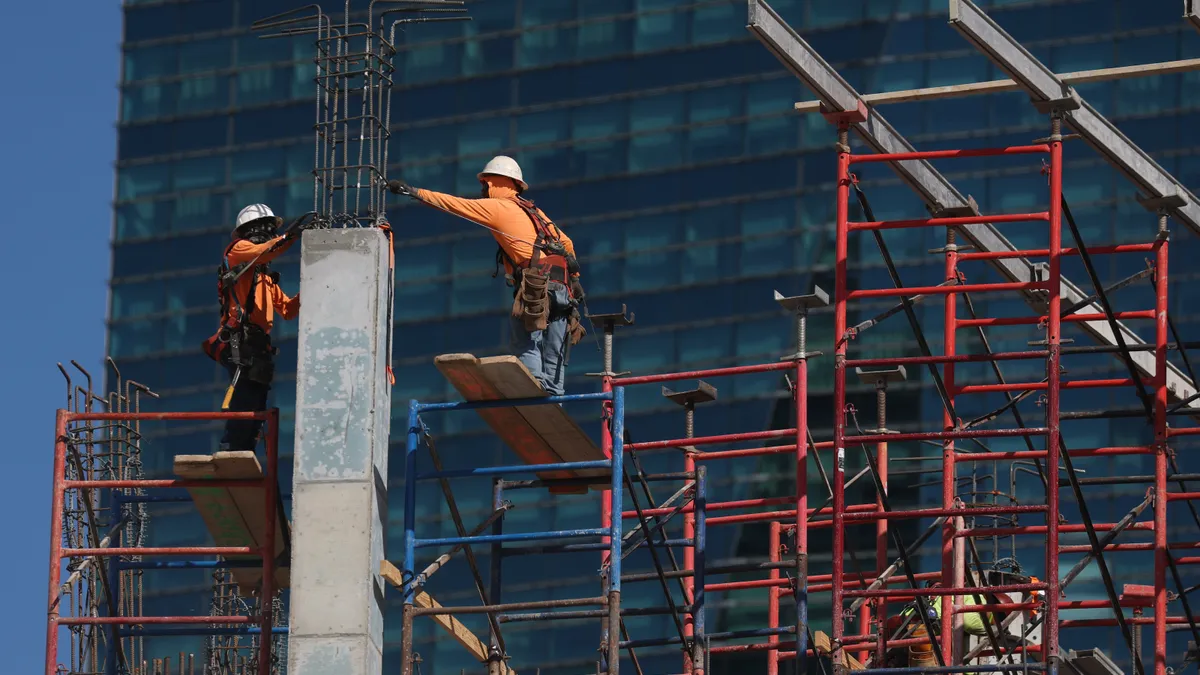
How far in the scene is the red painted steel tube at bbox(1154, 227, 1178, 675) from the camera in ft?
75.8

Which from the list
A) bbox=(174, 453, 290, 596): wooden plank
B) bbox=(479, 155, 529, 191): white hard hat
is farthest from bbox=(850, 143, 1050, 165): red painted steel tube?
bbox=(174, 453, 290, 596): wooden plank

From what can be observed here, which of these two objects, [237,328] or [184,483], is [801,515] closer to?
[237,328]

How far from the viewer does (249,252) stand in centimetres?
2253

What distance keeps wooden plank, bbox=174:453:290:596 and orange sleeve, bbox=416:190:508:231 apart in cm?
257

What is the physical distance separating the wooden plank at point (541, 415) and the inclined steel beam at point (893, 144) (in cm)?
359

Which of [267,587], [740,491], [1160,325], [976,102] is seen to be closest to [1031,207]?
[976,102]

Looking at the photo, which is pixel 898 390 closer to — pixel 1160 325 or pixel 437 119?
pixel 437 119

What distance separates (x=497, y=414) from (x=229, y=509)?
2.42 m

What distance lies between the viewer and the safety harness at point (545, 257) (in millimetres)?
22266

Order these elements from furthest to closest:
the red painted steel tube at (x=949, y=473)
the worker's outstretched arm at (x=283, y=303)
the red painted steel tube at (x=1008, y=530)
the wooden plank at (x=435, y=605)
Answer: the red painted steel tube at (x=949, y=473) → the worker's outstretched arm at (x=283, y=303) → the red painted steel tube at (x=1008, y=530) → the wooden plank at (x=435, y=605)

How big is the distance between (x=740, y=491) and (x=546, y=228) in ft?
152

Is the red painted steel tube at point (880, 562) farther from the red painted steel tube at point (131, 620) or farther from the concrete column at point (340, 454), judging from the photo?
the red painted steel tube at point (131, 620)

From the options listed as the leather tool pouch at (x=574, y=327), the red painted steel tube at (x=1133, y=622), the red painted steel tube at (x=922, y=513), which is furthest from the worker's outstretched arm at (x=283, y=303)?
the red painted steel tube at (x=1133, y=622)

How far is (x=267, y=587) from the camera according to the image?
69.1ft
